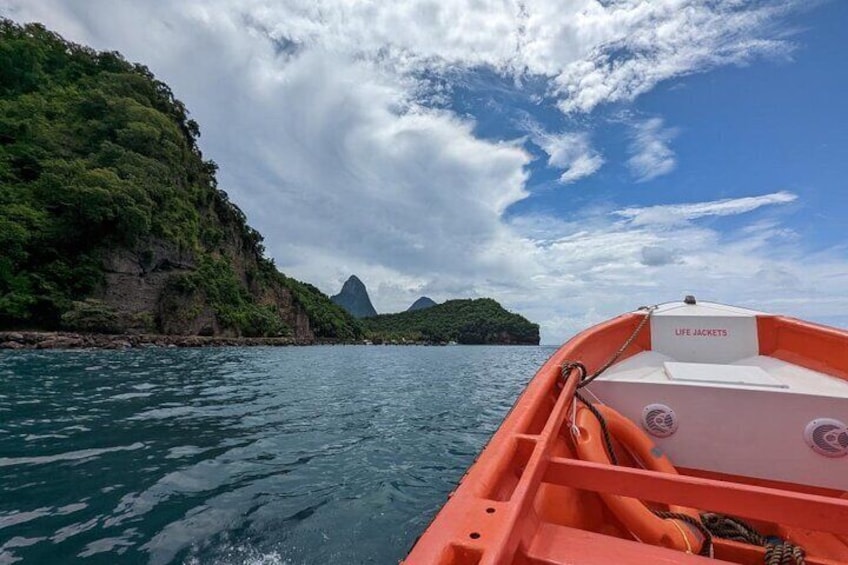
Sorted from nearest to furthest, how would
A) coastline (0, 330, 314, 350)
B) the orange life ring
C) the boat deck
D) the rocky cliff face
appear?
1. the boat deck
2. the orange life ring
3. coastline (0, 330, 314, 350)
4. the rocky cliff face

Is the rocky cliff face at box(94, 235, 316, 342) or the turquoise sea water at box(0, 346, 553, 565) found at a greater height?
the rocky cliff face at box(94, 235, 316, 342)

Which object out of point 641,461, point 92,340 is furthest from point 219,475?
point 92,340

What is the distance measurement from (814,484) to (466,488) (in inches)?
116

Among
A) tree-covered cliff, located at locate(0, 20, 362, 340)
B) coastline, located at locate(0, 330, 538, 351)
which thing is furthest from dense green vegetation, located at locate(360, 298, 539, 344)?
coastline, located at locate(0, 330, 538, 351)

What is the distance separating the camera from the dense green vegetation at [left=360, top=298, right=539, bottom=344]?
130 metres

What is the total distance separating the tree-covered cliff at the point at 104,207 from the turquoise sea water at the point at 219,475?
3001 cm

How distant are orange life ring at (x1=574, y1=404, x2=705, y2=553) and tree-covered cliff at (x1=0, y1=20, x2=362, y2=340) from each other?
3805 cm

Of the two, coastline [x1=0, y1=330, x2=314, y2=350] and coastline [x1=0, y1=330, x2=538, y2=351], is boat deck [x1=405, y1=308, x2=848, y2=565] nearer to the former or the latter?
coastline [x1=0, y1=330, x2=538, y2=351]

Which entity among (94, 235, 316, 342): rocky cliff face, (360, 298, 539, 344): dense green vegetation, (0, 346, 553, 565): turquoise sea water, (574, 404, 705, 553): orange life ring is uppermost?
(360, 298, 539, 344): dense green vegetation

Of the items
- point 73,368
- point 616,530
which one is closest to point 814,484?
point 616,530

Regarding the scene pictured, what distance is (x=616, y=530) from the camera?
2.39 m

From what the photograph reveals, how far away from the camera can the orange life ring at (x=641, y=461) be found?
207 cm

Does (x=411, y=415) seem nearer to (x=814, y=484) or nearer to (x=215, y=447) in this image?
(x=215, y=447)

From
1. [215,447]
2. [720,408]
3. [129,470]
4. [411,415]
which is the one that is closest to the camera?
[720,408]
